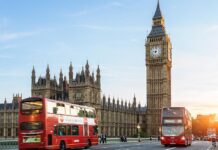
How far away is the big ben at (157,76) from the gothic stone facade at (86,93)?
12119 mm

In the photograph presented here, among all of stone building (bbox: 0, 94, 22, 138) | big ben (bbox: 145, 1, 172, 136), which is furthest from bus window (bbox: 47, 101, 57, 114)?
big ben (bbox: 145, 1, 172, 136)

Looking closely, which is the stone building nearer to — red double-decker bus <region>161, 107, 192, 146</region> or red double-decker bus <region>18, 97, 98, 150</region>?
red double-decker bus <region>161, 107, 192, 146</region>

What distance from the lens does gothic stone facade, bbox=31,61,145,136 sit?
102 m

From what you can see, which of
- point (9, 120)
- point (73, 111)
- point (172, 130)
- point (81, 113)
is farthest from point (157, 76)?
point (73, 111)

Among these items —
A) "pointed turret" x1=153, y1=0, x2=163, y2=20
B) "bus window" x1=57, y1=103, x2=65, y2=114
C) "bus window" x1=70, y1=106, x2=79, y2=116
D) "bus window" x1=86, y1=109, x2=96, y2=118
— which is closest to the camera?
"bus window" x1=57, y1=103, x2=65, y2=114

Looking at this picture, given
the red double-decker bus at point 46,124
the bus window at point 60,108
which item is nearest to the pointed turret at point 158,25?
the red double-decker bus at point 46,124

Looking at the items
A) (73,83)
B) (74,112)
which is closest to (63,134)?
(74,112)

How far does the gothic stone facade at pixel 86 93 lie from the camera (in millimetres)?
102000

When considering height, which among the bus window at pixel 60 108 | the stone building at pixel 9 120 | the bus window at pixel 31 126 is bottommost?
the stone building at pixel 9 120

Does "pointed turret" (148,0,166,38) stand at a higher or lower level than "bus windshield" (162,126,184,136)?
higher

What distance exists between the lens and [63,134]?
34.1 meters

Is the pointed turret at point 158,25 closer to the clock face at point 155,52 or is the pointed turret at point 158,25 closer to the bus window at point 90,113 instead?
the clock face at point 155,52

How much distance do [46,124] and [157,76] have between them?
103602 mm

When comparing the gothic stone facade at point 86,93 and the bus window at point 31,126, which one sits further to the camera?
the gothic stone facade at point 86,93
